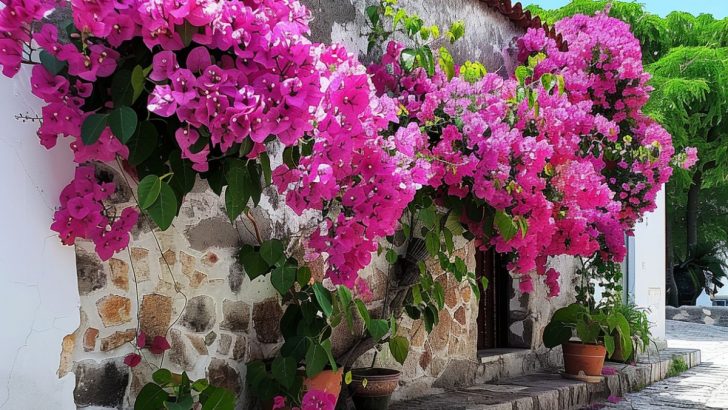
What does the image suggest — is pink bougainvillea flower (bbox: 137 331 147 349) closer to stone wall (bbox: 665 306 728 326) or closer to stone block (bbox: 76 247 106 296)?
stone block (bbox: 76 247 106 296)

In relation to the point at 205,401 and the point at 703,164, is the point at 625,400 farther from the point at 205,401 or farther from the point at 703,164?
the point at 703,164

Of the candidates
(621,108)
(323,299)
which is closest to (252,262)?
(323,299)

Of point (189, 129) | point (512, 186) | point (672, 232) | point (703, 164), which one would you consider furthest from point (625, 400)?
point (672, 232)

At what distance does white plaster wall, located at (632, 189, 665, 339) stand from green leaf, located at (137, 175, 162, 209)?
7614 millimetres

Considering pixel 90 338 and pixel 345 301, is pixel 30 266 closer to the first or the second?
pixel 90 338

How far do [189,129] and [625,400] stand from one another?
521 centimetres

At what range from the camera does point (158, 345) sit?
10.0ft

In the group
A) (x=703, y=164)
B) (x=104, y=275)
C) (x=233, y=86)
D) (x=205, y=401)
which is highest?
(x=703, y=164)

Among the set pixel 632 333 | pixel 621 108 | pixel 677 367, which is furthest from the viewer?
pixel 677 367

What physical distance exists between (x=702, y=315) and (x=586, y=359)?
10.3 metres

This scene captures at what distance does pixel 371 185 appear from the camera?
3100 mm

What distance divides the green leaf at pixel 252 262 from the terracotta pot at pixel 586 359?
3.60m

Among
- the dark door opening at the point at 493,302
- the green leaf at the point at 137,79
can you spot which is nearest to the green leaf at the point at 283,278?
the green leaf at the point at 137,79

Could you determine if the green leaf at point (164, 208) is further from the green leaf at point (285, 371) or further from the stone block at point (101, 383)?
the green leaf at point (285, 371)
